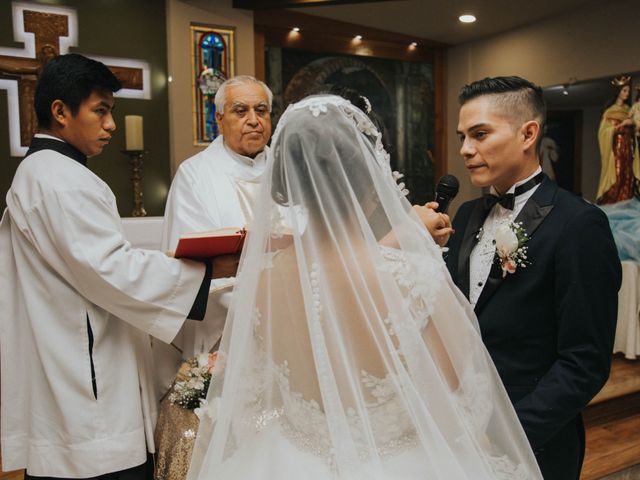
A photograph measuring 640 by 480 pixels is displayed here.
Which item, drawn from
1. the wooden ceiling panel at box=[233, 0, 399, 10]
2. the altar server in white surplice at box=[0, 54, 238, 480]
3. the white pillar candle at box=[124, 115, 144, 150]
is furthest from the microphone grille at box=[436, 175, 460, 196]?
the wooden ceiling panel at box=[233, 0, 399, 10]

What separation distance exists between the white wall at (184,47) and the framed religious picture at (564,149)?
130 inches

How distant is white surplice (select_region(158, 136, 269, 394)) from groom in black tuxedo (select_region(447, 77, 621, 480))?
45.2 inches

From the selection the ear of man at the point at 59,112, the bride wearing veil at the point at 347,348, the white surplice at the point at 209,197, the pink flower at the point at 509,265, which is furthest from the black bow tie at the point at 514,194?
the ear of man at the point at 59,112

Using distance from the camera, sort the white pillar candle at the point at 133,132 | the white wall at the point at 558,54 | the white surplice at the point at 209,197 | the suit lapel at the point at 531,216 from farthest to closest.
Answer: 1. the white wall at the point at 558,54
2. the white pillar candle at the point at 133,132
3. the white surplice at the point at 209,197
4. the suit lapel at the point at 531,216

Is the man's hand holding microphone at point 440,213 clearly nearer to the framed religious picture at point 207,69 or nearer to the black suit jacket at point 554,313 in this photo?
the black suit jacket at point 554,313

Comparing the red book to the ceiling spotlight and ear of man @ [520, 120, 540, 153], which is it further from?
the ceiling spotlight

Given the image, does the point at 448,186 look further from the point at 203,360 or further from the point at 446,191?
the point at 203,360

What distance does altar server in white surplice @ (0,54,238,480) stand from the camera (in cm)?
165

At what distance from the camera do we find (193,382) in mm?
1958

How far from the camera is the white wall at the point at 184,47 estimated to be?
15.4ft

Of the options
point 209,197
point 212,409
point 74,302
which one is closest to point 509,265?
point 212,409

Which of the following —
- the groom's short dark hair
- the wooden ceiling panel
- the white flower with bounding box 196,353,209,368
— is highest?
the wooden ceiling panel

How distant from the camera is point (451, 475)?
1140mm

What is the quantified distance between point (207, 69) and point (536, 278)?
4027mm
